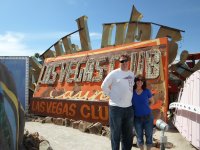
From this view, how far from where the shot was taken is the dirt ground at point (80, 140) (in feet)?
24.3

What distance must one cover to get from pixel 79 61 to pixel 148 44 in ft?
12.4

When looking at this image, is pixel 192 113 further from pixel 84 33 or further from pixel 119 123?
pixel 84 33

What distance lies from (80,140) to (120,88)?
10.8ft

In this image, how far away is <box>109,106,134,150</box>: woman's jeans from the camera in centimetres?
540

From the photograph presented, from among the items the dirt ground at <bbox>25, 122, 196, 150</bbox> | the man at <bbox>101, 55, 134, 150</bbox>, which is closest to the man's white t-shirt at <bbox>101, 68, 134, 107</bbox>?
the man at <bbox>101, 55, 134, 150</bbox>

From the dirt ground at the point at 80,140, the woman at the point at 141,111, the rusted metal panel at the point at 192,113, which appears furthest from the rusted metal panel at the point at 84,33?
the woman at the point at 141,111

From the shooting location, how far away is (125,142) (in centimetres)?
572

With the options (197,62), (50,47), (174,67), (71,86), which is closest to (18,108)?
(71,86)

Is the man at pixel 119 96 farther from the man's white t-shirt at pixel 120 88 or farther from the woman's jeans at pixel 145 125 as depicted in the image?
the woman's jeans at pixel 145 125

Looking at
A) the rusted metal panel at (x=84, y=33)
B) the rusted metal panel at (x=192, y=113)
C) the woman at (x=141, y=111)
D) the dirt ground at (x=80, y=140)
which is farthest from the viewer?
the rusted metal panel at (x=84, y=33)

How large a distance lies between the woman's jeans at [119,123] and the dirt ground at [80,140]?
1765 millimetres

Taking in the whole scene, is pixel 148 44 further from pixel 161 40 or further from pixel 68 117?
pixel 68 117

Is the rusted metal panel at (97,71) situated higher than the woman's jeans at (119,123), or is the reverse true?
the rusted metal panel at (97,71)

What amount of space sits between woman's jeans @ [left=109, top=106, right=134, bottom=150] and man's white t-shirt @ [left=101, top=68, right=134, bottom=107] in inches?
4.0
